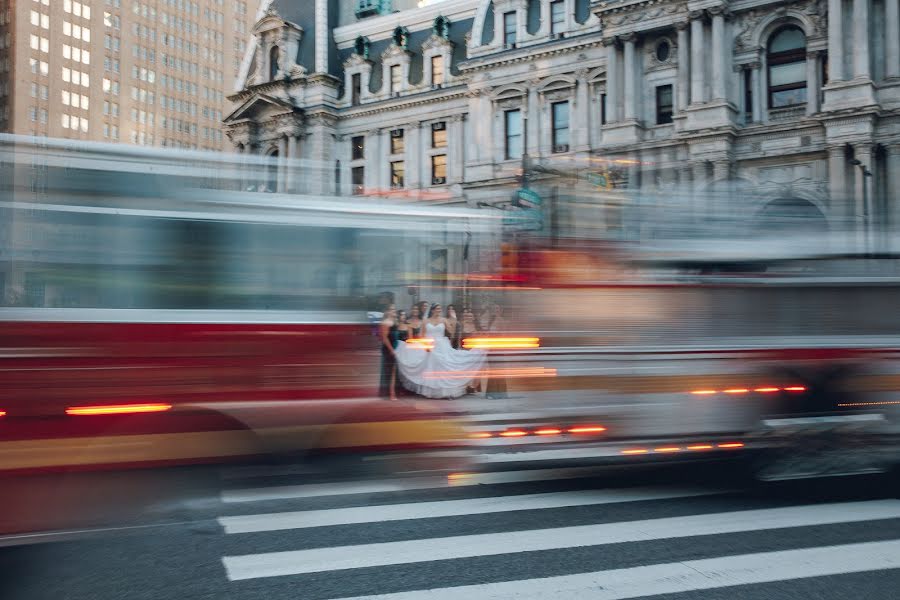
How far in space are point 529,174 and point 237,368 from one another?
4541 mm

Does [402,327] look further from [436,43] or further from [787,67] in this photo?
[436,43]

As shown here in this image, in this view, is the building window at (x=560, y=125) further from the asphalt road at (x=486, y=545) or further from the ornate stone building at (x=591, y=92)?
the asphalt road at (x=486, y=545)

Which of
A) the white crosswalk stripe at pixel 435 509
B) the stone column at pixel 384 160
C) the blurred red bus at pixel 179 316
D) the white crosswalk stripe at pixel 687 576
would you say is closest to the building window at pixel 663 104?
the stone column at pixel 384 160

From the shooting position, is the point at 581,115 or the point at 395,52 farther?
the point at 395,52

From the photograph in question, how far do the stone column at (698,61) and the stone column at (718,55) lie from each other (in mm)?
457

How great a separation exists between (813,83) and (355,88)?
28.1m

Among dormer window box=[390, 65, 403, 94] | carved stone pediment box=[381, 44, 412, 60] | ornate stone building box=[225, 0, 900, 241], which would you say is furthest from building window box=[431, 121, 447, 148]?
carved stone pediment box=[381, 44, 412, 60]

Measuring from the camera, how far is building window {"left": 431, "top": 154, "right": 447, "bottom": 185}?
46375 mm

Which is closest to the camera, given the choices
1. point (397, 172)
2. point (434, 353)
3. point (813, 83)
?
point (434, 353)

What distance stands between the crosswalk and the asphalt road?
19 mm

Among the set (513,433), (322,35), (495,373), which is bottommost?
(513,433)

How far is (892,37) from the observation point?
Result: 30.0 metres

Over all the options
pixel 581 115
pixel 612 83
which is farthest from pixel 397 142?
pixel 612 83

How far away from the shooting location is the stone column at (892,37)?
98.2 ft
